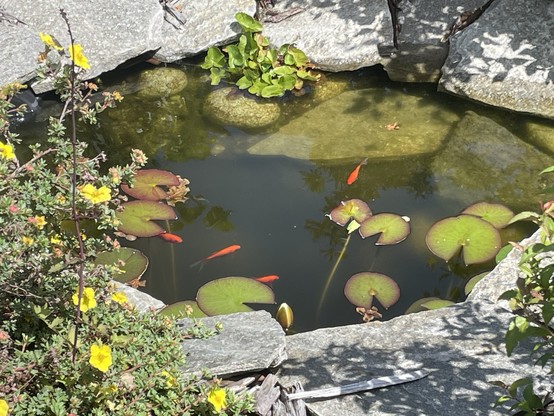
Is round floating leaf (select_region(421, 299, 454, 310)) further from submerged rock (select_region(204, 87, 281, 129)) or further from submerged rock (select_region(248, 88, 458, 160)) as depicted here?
submerged rock (select_region(204, 87, 281, 129))

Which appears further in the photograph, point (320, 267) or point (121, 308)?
point (320, 267)

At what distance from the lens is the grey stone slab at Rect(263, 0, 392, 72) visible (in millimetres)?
5527

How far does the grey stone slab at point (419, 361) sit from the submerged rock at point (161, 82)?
2.96 metres

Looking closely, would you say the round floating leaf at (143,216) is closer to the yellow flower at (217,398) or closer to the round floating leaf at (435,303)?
the round floating leaf at (435,303)

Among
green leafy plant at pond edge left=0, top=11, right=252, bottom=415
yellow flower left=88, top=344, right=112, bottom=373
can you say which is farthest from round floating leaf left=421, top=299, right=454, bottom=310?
yellow flower left=88, top=344, right=112, bottom=373

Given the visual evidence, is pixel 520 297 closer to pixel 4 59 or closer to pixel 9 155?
pixel 9 155

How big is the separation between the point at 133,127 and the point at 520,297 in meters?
3.56

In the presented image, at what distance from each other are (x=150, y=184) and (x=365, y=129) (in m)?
1.54

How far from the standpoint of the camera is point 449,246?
13.4 ft

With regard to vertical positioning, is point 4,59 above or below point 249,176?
above

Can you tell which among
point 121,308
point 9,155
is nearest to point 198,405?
point 121,308

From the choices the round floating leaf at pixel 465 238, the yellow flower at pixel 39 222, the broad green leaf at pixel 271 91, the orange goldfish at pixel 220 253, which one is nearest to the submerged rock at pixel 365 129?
the broad green leaf at pixel 271 91

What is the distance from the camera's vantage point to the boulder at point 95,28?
17.8 ft

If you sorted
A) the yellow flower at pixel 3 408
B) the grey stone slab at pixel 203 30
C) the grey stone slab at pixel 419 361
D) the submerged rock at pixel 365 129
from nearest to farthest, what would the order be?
the yellow flower at pixel 3 408 → the grey stone slab at pixel 419 361 → the submerged rock at pixel 365 129 → the grey stone slab at pixel 203 30
